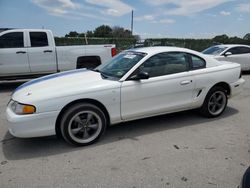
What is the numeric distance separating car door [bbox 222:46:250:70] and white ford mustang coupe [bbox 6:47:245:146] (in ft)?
20.1

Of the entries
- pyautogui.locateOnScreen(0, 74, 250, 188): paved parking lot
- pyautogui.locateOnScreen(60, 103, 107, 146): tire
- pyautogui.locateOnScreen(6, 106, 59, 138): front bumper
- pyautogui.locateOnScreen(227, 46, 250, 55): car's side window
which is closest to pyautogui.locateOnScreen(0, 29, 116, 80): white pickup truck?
pyautogui.locateOnScreen(0, 74, 250, 188): paved parking lot

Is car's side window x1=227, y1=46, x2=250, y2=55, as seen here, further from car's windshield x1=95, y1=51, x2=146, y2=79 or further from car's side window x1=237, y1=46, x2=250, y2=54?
car's windshield x1=95, y1=51, x2=146, y2=79

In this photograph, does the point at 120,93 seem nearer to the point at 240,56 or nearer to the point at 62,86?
the point at 62,86

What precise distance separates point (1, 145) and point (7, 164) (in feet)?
2.33

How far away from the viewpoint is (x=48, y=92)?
12.3 ft

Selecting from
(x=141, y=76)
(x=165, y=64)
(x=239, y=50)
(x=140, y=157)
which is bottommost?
(x=140, y=157)

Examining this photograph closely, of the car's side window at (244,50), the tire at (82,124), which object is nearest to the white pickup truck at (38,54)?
the tire at (82,124)

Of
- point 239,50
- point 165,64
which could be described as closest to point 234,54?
point 239,50

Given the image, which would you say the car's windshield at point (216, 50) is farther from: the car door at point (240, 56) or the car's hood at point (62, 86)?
the car's hood at point (62, 86)

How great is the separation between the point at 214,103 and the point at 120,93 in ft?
7.13

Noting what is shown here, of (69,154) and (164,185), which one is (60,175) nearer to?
(69,154)

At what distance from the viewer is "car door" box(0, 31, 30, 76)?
8047 mm

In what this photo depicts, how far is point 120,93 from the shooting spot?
13.2ft

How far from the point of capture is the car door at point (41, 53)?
327 inches
